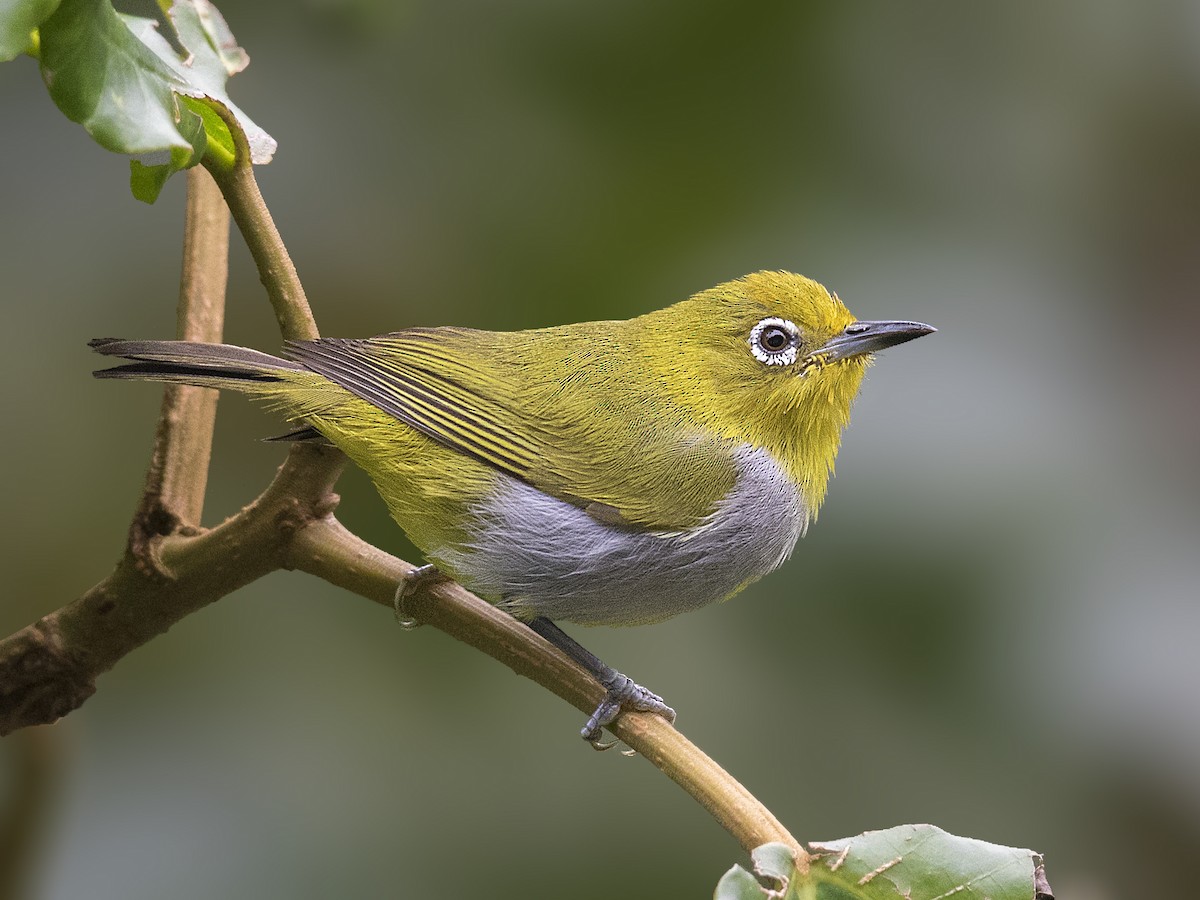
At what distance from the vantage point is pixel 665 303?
10.8ft

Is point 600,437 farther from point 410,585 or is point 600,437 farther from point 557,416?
point 410,585

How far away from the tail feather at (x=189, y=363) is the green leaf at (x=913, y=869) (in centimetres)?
124

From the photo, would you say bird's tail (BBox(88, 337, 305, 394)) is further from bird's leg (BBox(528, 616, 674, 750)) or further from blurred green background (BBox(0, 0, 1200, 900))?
blurred green background (BBox(0, 0, 1200, 900))

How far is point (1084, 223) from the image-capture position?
3.59 m

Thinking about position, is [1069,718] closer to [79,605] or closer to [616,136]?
[616,136]

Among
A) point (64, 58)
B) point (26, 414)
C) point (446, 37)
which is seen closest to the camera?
point (64, 58)

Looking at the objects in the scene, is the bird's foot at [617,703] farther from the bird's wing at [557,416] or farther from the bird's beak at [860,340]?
the bird's beak at [860,340]

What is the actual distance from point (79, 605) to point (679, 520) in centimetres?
109

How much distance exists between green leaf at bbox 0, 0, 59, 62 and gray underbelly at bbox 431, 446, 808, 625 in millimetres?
1179

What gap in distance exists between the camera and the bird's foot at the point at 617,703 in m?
2.03

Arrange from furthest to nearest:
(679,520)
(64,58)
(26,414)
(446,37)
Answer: (446,37) < (26,414) < (679,520) < (64,58)

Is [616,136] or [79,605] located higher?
[616,136]

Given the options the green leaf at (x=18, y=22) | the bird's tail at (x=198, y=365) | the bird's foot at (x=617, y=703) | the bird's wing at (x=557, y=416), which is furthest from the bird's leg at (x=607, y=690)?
the green leaf at (x=18, y=22)

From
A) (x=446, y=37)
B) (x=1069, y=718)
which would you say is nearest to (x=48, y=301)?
(x=446, y=37)
